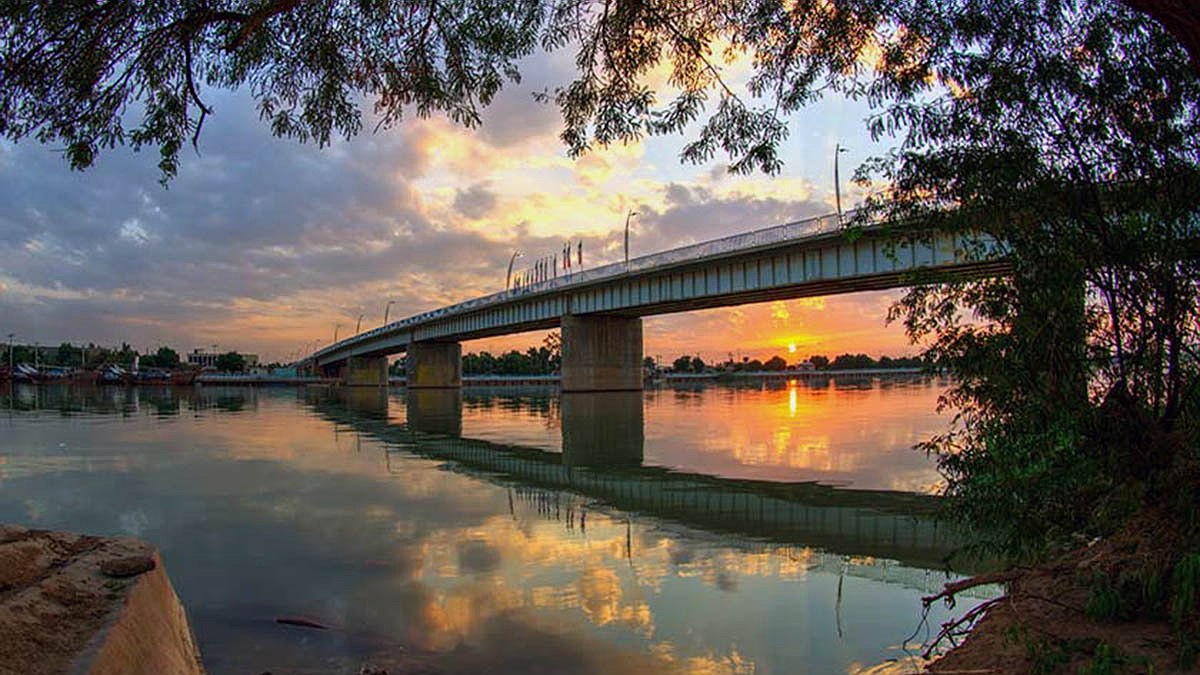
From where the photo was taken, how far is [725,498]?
50.8ft

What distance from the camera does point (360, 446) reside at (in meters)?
26.4

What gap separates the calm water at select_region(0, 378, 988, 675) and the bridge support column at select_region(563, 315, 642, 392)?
4138 cm

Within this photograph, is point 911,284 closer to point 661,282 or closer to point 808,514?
point 808,514

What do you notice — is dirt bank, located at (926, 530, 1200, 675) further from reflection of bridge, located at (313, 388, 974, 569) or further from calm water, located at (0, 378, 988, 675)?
reflection of bridge, located at (313, 388, 974, 569)

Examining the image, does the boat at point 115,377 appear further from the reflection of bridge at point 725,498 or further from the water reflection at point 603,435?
the reflection of bridge at point 725,498

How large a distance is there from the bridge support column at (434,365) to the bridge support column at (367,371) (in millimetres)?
31325

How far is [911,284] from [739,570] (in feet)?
13.8

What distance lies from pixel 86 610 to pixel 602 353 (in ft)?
209

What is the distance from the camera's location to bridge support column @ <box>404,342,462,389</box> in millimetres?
106562

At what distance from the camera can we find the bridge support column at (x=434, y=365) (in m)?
107

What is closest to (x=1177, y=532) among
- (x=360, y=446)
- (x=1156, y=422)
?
(x=1156, y=422)

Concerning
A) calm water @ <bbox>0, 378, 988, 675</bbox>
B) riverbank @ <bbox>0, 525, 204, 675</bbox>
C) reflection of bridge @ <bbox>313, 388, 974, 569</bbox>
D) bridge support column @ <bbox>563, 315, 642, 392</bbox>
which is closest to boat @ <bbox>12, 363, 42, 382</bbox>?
bridge support column @ <bbox>563, 315, 642, 392</bbox>

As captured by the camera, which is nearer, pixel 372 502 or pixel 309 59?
pixel 309 59

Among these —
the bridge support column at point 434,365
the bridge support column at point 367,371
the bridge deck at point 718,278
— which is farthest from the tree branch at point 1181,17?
the bridge support column at point 367,371
